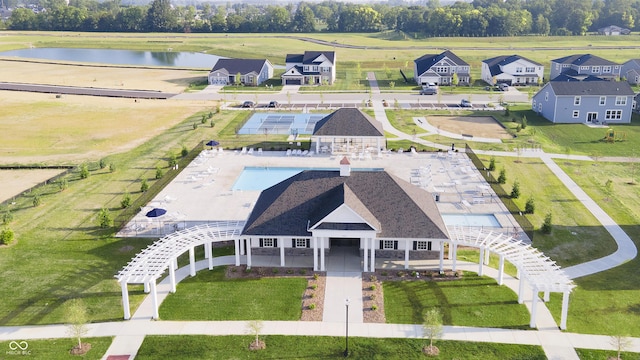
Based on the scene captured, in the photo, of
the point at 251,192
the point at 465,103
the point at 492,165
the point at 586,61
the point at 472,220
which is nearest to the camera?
the point at 472,220

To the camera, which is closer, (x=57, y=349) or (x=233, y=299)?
(x=57, y=349)

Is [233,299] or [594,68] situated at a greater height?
[594,68]

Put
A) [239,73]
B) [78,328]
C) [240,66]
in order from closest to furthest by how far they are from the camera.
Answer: [78,328] < [239,73] < [240,66]

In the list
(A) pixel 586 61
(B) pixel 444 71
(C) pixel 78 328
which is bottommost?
(C) pixel 78 328

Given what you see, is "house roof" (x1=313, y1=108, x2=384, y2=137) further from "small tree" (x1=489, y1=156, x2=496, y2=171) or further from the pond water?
the pond water

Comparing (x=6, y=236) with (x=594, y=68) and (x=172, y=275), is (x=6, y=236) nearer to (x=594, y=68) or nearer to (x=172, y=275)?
(x=172, y=275)

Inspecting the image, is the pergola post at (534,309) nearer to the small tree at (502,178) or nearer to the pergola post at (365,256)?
the pergola post at (365,256)

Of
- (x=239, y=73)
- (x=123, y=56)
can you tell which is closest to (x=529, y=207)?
(x=239, y=73)
